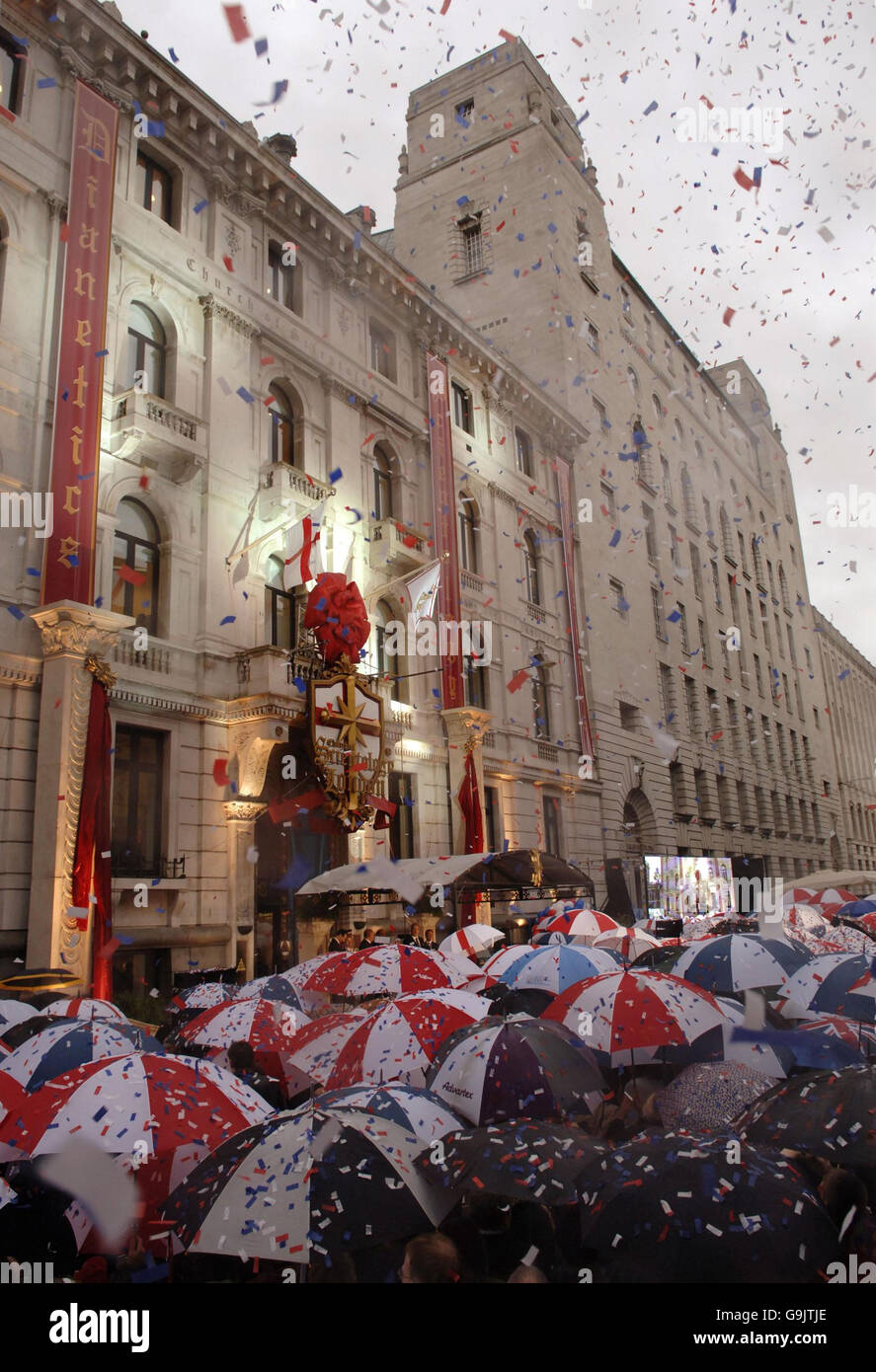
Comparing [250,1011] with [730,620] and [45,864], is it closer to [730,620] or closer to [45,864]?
[45,864]

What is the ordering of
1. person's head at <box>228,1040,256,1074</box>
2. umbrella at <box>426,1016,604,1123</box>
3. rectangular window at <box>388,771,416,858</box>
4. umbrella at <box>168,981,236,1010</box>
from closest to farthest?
umbrella at <box>426,1016,604,1123</box> → person's head at <box>228,1040,256,1074</box> → umbrella at <box>168,981,236,1010</box> → rectangular window at <box>388,771,416,858</box>

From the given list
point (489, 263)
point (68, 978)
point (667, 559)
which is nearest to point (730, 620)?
point (667, 559)

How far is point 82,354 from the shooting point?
1681cm

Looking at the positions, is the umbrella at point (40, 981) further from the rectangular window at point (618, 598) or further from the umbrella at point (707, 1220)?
the rectangular window at point (618, 598)

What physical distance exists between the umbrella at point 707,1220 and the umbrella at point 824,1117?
2.70 ft

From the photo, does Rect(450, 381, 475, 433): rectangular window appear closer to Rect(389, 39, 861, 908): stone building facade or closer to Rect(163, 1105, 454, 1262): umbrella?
Rect(389, 39, 861, 908): stone building facade

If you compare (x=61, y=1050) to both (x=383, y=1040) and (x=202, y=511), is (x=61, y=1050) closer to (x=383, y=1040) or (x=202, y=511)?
(x=383, y=1040)

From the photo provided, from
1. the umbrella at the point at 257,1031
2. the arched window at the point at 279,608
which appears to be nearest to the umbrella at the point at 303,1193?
the umbrella at the point at 257,1031

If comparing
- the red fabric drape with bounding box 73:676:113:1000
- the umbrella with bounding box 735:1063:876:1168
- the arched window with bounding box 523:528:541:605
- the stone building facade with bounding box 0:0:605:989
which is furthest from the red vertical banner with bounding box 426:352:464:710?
the umbrella with bounding box 735:1063:876:1168

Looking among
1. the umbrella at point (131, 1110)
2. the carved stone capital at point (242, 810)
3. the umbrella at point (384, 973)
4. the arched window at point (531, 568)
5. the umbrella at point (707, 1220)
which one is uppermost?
the arched window at point (531, 568)

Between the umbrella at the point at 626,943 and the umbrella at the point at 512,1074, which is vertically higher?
the umbrella at the point at 626,943

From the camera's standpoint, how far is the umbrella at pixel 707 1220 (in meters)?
3.19

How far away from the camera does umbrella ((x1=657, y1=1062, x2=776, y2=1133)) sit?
5.71m

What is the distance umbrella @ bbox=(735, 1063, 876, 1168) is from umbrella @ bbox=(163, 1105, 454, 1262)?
5.29ft
